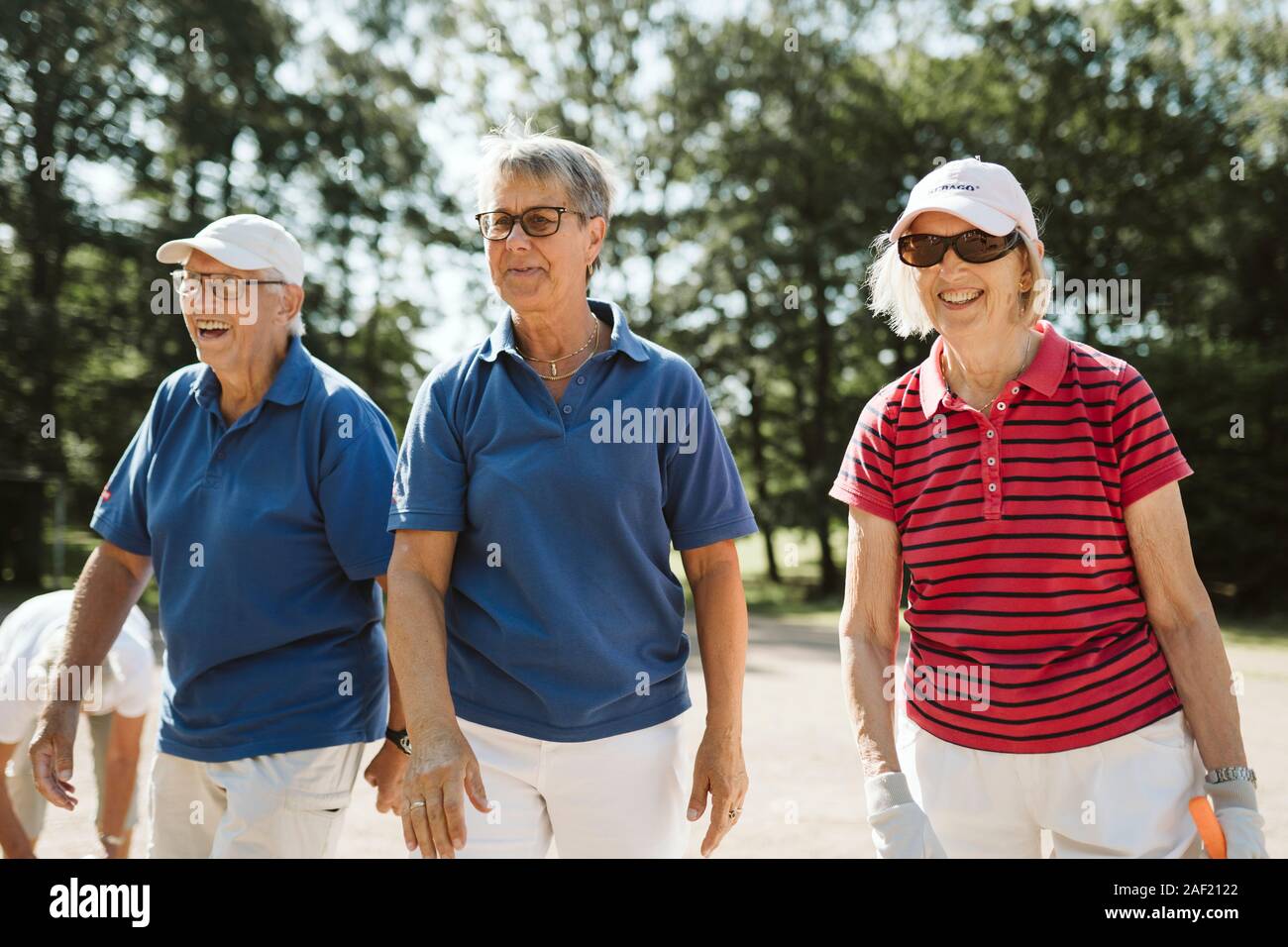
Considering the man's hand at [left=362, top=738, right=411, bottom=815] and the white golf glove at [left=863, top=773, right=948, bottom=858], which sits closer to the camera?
the white golf glove at [left=863, top=773, right=948, bottom=858]

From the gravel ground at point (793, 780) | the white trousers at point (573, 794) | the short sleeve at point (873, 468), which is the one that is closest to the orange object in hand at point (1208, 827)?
the short sleeve at point (873, 468)

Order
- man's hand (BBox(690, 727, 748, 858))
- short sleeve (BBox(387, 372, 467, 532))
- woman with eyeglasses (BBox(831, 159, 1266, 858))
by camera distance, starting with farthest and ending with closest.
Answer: man's hand (BBox(690, 727, 748, 858))
short sleeve (BBox(387, 372, 467, 532))
woman with eyeglasses (BBox(831, 159, 1266, 858))

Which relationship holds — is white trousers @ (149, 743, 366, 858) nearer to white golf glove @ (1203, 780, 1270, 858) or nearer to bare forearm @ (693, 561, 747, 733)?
bare forearm @ (693, 561, 747, 733)

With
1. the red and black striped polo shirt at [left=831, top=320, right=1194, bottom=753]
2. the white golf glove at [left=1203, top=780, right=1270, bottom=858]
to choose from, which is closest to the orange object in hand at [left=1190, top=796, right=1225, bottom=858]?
the white golf glove at [left=1203, top=780, right=1270, bottom=858]

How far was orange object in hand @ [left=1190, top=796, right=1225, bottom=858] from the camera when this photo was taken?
7.86 ft

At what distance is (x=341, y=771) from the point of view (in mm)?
3176

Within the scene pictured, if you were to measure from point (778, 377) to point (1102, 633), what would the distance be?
26.1 meters

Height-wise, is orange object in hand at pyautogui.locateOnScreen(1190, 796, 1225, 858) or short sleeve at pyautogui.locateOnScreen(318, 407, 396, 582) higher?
short sleeve at pyautogui.locateOnScreen(318, 407, 396, 582)

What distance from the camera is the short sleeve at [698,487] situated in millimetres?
2898

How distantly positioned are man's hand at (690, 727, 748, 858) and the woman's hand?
58 centimetres

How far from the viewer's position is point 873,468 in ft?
9.03

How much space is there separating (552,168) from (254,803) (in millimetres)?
1743

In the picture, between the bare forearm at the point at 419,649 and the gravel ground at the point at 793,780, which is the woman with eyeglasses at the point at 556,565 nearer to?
the bare forearm at the point at 419,649

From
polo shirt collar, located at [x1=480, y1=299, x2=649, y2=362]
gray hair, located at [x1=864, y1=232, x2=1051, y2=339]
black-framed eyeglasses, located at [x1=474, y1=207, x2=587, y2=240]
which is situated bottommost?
polo shirt collar, located at [x1=480, y1=299, x2=649, y2=362]
